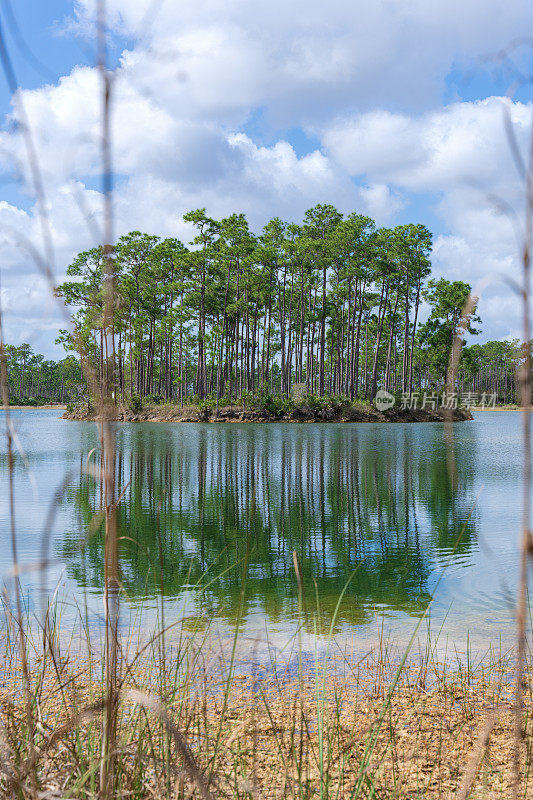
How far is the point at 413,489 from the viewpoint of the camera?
13344mm

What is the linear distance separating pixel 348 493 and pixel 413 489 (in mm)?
1593

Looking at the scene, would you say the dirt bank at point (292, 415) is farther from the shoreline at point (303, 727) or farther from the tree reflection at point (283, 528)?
the shoreline at point (303, 727)

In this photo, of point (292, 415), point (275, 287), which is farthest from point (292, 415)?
point (275, 287)

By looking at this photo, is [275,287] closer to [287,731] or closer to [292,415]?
[292,415]

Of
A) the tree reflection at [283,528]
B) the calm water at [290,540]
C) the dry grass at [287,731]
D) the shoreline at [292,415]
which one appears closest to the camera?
the dry grass at [287,731]

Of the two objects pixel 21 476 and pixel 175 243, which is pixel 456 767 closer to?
pixel 21 476

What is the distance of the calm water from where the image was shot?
17.5 feet

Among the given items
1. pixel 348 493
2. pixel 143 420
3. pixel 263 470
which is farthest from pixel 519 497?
pixel 143 420

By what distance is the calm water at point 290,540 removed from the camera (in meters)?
5.34

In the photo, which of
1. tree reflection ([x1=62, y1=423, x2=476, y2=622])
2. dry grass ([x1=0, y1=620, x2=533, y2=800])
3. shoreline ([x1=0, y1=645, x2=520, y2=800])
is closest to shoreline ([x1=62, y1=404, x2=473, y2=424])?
tree reflection ([x1=62, y1=423, x2=476, y2=622])

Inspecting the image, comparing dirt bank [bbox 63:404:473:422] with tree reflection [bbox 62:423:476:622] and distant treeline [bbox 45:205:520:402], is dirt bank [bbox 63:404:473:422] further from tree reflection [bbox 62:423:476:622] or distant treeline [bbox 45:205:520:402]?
tree reflection [bbox 62:423:476:622]

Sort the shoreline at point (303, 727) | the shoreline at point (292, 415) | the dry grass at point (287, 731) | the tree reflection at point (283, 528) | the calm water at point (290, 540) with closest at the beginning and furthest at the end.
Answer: the dry grass at point (287, 731)
the shoreline at point (303, 727)
the calm water at point (290, 540)
the tree reflection at point (283, 528)
the shoreline at point (292, 415)

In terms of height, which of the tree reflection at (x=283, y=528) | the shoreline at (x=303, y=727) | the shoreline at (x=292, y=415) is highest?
the shoreline at (x=292, y=415)

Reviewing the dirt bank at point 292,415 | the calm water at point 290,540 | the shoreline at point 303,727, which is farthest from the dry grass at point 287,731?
the dirt bank at point 292,415
